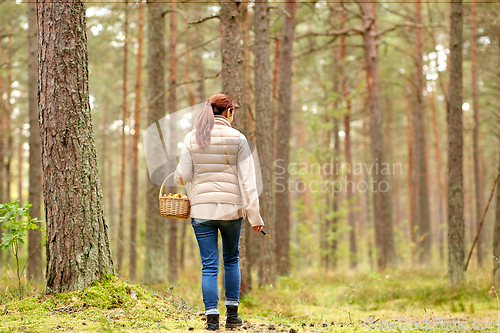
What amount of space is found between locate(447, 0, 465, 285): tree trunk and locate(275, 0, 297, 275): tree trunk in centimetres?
394

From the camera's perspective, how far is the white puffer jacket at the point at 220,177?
12.1 ft

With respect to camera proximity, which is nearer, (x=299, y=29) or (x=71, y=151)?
(x=71, y=151)

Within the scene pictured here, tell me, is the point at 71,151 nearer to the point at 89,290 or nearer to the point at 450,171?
the point at 89,290

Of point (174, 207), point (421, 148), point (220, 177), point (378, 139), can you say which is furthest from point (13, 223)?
point (421, 148)

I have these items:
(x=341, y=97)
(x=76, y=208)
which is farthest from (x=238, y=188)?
(x=341, y=97)

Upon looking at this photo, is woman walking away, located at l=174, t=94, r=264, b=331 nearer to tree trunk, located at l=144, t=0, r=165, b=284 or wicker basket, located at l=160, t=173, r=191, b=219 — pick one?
wicker basket, located at l=160, t=173, r=191, b=219

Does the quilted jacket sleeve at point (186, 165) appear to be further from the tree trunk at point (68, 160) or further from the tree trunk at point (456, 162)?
the tree trunk at point (456, 162)

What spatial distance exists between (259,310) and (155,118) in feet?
19.0

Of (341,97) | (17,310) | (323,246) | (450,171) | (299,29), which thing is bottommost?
(323,246)

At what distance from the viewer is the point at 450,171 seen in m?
7.73

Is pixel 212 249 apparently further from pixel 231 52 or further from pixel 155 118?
pixel 155 118

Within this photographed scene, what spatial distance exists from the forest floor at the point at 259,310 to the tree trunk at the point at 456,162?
0.48 metres

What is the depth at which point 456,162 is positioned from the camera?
7645 millimetres

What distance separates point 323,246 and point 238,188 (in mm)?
11942
